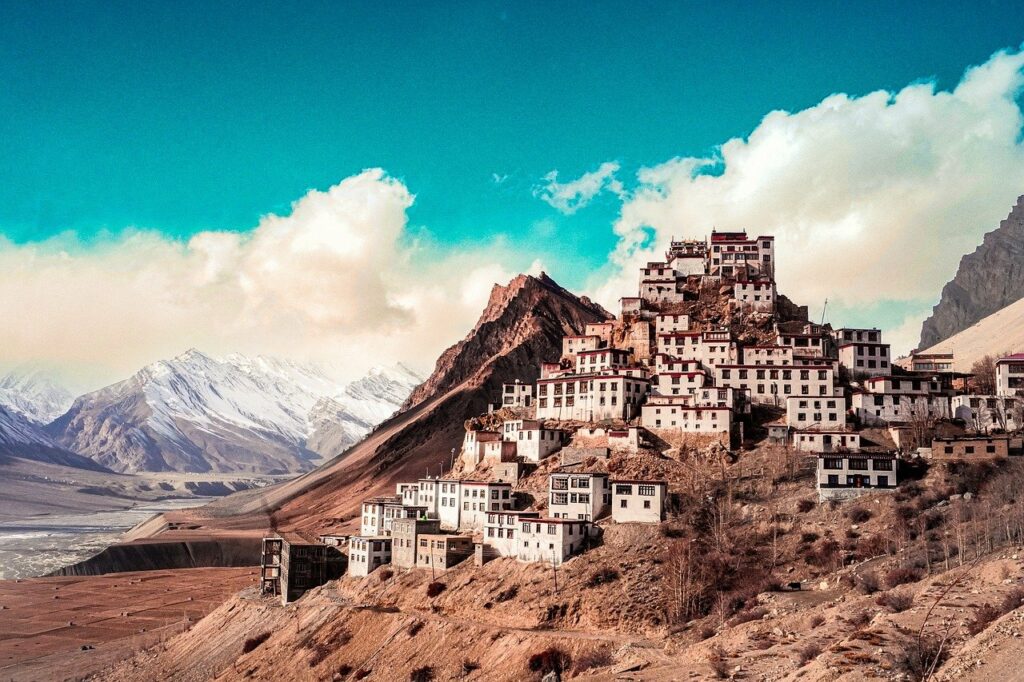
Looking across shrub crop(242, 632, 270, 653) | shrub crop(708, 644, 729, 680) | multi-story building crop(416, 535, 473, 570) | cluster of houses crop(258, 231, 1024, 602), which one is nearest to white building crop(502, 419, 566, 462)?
cluster of houses crop(258, 231, 1024, 602)

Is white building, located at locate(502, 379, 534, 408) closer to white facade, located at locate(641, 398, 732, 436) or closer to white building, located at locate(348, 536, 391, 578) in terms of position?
white facade, located at locate(641, 398, 732, 436)

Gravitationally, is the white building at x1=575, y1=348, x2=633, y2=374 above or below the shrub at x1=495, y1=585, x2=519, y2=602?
above

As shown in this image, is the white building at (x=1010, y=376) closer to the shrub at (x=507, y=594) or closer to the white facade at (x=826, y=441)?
the white facade at (x=826, y=441)

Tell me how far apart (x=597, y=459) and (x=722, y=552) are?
16072 mm

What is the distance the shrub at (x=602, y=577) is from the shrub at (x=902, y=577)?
16.0 m

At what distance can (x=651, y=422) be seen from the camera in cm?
7831

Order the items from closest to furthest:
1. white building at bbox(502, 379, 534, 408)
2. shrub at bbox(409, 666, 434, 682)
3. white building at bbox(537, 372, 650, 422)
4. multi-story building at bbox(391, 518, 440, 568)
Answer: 1. shrub at bbox(409, 666, 434, 682)
2. multi-story building at bbox(391, 518, 440, 568)
3. white building at bbox(537, 372, 650, 422)
4. white building at bbox(502, 379, 534, 408)

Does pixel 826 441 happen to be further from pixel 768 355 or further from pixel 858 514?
pixel 768 355

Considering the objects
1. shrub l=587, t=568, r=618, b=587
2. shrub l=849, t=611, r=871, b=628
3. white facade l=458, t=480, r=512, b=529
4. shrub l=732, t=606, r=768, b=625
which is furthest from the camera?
white facade l=458, t=480, r=512, b=529

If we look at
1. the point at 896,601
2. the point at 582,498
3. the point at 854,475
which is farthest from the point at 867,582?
the point at 582,498

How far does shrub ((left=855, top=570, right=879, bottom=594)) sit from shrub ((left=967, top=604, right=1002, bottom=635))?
1381cm

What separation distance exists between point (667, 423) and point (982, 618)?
42.1 metres

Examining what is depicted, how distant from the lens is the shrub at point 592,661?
50.4 meters

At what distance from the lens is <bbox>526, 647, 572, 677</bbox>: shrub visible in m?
52.5
